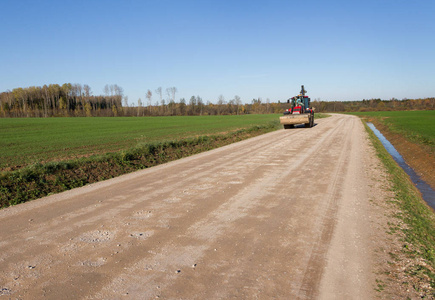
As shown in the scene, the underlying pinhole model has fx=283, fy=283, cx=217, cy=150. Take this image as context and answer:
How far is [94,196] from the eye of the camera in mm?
7617

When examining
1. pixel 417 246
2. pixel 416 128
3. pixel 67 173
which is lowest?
pixel 417 246

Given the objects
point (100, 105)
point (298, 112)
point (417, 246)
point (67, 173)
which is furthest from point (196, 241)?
point (100, 105)

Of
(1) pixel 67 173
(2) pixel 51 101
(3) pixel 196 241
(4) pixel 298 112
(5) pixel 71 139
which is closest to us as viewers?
(3) pixel 196 241

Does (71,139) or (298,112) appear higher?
(298,112)

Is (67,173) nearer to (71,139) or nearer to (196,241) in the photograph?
(196,241)

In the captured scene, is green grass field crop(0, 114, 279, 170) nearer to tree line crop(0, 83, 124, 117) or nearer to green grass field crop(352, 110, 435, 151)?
green grass field crop(352, 110, 435, 151)

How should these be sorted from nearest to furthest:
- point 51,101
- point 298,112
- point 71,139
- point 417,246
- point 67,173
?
point 417,246 < point 67,173 < point 71,139 < point 298,112 < point 51,101

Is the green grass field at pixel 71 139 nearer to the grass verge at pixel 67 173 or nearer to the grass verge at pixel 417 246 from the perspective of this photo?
the grass verge at pixel 67 173

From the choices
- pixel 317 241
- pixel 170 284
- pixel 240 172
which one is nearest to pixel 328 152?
pixel 240 172

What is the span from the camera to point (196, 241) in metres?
4.91

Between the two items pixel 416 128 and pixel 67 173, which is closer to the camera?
pixel 67 173

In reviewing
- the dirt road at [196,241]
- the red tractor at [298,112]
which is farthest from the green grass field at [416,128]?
the dirt road at [196,241]

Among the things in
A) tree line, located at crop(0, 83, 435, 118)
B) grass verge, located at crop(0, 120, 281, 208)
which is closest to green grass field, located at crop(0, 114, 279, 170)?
grass verge, located at crop(0, 120, 281, 208)

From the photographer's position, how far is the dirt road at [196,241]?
3652 millimetres
